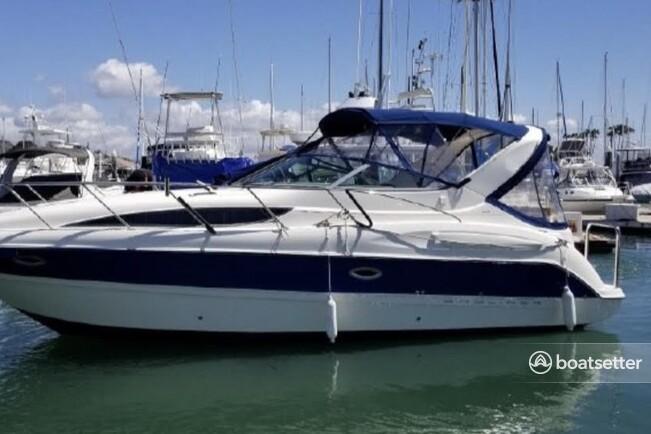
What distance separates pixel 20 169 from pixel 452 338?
72.7 feet

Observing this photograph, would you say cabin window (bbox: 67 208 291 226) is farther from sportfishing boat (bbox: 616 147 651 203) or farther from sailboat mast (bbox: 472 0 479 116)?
sportfishing boat (bbox: 616 147 651 203)

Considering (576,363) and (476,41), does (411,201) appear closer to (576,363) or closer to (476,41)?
(576,363)

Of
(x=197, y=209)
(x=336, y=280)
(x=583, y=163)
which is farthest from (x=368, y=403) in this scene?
(x=583, y=163)

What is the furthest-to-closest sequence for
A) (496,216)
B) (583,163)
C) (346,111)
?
(583,163) < (346,111) < (496,216)

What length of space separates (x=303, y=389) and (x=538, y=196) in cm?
397

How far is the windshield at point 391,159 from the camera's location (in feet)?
28.4

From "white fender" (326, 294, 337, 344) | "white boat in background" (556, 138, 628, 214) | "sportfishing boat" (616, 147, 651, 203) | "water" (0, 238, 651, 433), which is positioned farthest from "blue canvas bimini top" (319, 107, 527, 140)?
"sportfishing boat" (616, 147, 651, 203)

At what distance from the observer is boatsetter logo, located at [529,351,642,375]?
7.85 m

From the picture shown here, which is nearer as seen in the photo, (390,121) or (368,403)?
(368,403)

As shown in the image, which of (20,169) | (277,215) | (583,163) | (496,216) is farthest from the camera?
(583,163)

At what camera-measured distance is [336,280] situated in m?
7.84

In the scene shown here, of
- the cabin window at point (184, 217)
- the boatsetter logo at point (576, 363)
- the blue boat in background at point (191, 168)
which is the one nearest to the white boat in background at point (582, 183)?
the blue boat in background at point (191, 168)

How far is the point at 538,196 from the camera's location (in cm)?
909

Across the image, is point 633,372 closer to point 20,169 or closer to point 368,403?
point 368,403
